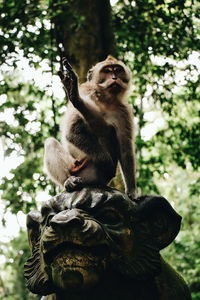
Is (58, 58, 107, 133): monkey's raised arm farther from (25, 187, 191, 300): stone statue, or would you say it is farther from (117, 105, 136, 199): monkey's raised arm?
(25, 187, 191, 300): stone statue

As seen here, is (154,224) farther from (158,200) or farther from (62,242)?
(62,242)

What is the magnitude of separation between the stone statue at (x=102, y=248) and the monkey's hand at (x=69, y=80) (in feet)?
3.82

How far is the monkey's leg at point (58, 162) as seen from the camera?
4.73m

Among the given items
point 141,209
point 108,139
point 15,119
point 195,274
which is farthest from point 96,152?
point 195,274

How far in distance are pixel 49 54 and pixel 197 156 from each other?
3.17 metres

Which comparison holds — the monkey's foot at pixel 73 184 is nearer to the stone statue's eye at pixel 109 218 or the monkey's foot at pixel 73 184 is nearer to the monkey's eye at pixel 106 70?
the stone statue's eye at pixel 109 218

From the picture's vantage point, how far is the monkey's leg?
473cm

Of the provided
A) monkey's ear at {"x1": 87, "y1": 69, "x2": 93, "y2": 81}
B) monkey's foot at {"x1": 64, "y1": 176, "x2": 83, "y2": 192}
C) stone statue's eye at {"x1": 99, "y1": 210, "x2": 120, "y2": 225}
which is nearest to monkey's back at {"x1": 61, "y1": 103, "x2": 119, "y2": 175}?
monkey's ear at {"x1": 87, "y1": 69, "x2": 93, "y2": 81}

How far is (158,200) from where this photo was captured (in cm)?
298

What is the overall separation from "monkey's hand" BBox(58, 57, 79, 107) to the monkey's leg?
83cm

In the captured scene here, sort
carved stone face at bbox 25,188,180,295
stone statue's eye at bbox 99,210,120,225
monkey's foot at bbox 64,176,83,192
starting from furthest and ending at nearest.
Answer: monkey's foot at bbox 64,176,83,192, stone statue's eye at bbox 99,210,120,225, carved stone face at bbox 25,188,180,295

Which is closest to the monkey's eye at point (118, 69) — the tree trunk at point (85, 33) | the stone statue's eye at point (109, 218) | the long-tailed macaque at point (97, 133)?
the long-tailed macaque at point (97, 133)

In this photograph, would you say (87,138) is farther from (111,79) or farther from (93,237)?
(93,237)

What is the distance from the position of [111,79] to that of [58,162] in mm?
1276
